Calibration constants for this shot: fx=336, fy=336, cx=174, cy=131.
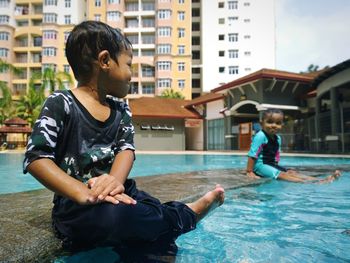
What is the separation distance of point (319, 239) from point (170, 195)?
1357 millimetres

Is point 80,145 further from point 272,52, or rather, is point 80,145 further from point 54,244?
point 272,52

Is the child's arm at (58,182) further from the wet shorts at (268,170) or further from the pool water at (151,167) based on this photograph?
the pool water at (151,167)

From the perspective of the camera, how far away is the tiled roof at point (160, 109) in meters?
24.4

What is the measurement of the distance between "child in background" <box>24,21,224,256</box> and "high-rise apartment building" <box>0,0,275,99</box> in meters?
41.1

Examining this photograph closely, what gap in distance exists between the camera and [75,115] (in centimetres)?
152

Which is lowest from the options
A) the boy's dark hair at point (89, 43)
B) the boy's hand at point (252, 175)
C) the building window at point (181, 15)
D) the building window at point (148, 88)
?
the boy's hand at point (252, 175)

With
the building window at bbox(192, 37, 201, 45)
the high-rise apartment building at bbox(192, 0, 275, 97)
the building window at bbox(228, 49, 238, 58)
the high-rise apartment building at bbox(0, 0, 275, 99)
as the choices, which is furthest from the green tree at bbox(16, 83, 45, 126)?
the building window at bbox(228, 49, 238, 58)

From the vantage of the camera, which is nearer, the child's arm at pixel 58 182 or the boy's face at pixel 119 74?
the child's arm at pixel 58 182

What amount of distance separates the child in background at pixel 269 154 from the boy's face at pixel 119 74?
Result: 333 centimetres

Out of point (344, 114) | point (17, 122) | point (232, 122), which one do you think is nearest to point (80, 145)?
point (344, 114)

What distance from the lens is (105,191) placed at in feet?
4.24

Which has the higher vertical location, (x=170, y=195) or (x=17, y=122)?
(x=17, y=122)

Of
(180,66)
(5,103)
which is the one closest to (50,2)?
(180,66)

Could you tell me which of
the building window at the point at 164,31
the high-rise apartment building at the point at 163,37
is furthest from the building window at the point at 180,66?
the building window at the point at 164,31
